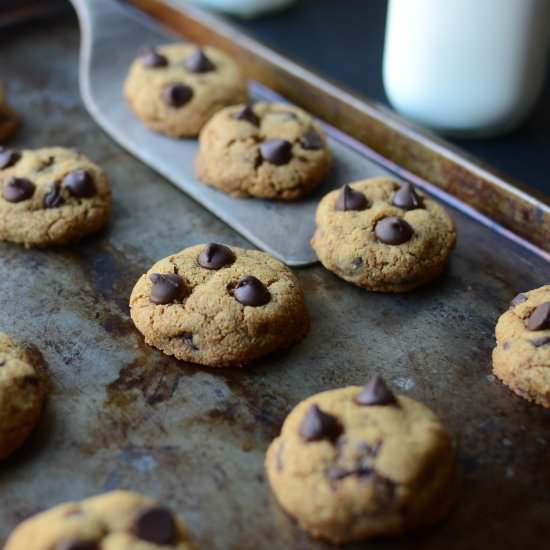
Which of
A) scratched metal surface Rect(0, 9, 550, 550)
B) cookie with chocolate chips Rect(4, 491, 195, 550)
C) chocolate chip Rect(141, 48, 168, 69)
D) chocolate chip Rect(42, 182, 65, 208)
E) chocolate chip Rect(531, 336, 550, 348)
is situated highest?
chocolate chip Rect(141, 48, 168, 69)

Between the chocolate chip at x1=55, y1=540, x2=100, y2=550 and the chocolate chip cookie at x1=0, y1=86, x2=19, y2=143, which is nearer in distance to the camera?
the chocolate chip at x1=55, y1=540, x2=100, y2=550

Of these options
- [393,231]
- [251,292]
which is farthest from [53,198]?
[393,231]

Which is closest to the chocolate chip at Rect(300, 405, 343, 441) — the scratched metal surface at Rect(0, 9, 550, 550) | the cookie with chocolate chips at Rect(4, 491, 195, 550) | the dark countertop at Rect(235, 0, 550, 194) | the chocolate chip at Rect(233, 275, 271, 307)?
the scratched metal surface at Rect(0, 9, 550, 550)

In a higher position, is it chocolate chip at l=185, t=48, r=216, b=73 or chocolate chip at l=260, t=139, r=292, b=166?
chocolate chip at l=185, t=48, r=216, b=73

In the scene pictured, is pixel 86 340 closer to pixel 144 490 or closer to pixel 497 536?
pixel 144 490

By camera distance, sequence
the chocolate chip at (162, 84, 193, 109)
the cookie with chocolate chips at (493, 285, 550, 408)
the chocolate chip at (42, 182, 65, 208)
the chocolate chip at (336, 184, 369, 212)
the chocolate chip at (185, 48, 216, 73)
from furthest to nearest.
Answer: the chocolate chip at (185, 48, 216, 73) → the chocolate chip at (162, 84, 193, 109) → the chocolate chip at (42, 182, 65, 208) → the chocolate chip at (336, 184, 369, 212) → the cookie with chocolate chips at (493, 285, 550, 408)

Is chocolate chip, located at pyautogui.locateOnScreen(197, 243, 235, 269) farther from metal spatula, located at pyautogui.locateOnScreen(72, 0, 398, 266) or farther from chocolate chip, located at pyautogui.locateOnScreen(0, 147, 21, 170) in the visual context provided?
chocolate chip, located at pyautogui.locateOnScreen(0, 147, 21, 170)

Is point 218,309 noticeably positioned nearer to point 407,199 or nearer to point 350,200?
point 350,200

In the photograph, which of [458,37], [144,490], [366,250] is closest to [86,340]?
[144,490]
